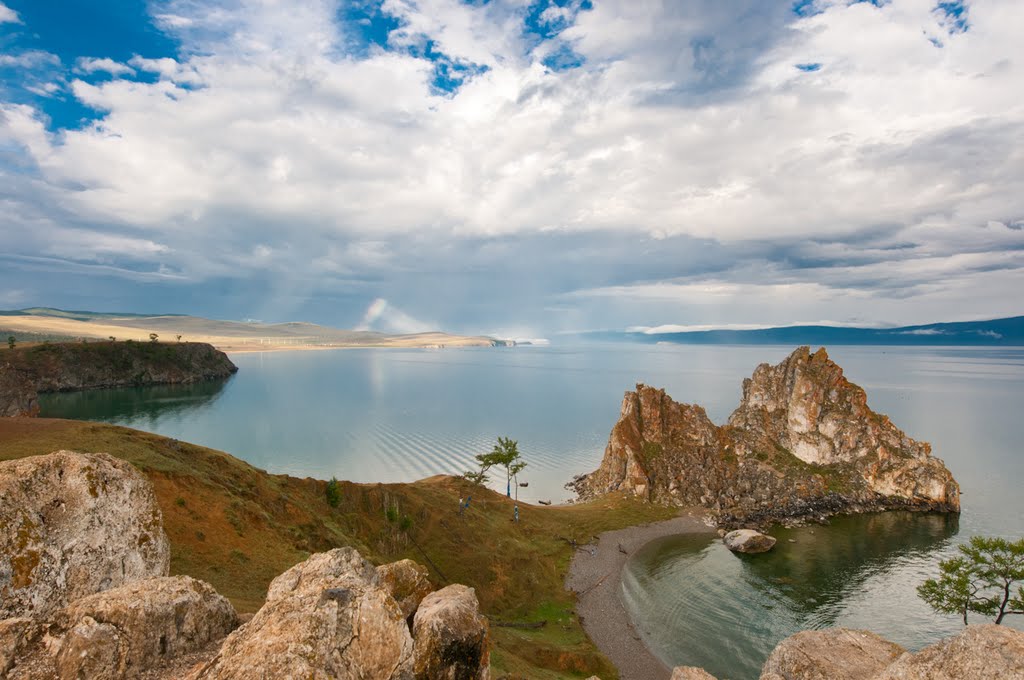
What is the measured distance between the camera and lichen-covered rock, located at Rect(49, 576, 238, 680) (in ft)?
33.9

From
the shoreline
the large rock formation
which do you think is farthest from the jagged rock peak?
the shoreline

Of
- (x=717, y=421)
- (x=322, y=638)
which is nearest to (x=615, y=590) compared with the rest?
(x=322, y=638)

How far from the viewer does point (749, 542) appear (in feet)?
212

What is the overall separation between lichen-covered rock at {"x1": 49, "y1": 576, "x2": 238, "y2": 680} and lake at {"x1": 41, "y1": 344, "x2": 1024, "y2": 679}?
42962 mm

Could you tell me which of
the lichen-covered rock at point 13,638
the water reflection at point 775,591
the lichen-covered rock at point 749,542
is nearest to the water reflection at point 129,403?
the water reflection at point 775,591

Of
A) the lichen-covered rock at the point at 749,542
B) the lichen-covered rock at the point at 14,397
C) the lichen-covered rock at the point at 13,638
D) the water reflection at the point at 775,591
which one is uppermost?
the lichen-covered rock at the point at 13,638

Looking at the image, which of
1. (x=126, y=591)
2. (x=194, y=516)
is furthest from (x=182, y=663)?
(x=194, y=516)

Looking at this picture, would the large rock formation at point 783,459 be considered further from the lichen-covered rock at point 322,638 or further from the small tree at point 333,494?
the lichen-covered rock at point 322,638

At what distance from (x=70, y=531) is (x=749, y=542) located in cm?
7170

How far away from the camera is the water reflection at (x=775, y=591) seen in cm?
4578

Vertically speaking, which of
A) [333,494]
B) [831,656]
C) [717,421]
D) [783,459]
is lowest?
[717,421]

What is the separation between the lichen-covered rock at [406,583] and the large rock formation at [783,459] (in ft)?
225

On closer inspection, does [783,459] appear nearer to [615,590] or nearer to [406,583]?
[615,590]

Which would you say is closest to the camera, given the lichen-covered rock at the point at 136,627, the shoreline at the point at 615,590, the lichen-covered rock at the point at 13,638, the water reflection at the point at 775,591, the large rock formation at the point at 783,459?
the lichen-covered rock at the point at 13,638
